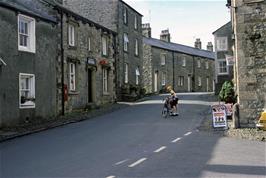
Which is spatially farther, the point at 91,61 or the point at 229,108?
the point at 91,61

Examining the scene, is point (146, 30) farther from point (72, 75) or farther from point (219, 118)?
point (219, 118)

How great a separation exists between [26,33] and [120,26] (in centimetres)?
1743

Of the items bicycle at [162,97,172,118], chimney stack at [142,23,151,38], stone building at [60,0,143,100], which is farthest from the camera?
chimney stack at [142,23,151,38]

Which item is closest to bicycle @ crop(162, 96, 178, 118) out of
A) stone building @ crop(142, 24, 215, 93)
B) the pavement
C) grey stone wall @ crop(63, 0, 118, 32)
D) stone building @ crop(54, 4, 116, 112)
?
the pavement

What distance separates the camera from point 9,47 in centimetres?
2008

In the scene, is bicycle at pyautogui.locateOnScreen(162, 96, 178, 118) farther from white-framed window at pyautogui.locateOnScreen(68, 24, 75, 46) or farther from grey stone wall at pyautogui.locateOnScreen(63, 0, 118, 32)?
grey stone wall at pyautogui.locateOnScreen(63, 0, 118, 32)

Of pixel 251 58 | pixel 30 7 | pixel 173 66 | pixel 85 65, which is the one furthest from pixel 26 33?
pixel 173 66

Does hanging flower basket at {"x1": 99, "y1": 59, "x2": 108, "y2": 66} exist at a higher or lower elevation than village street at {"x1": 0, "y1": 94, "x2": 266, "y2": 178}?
higher

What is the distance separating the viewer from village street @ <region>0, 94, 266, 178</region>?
977 centimetres

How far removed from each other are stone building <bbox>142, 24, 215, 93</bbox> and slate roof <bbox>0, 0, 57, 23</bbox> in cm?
2662

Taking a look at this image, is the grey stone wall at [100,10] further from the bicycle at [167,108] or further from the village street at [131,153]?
the village street at [131,153]

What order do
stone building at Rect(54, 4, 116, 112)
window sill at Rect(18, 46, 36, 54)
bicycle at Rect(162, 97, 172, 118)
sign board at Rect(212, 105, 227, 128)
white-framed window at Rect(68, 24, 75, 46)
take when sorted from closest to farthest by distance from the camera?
sign board at Rect(212, 105, 227, 128) < window sill at Rect(18, 46, 36, 54) < bicycle at Rect(162, 97, 172, 118) < stone building at Rect(54, 4, 116, 112) < white-framed window at Rect(68, 24, 75, 46)

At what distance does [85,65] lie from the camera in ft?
95.8

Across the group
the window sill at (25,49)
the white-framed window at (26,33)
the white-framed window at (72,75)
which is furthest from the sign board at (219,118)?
the white-framed window at (72,75)
